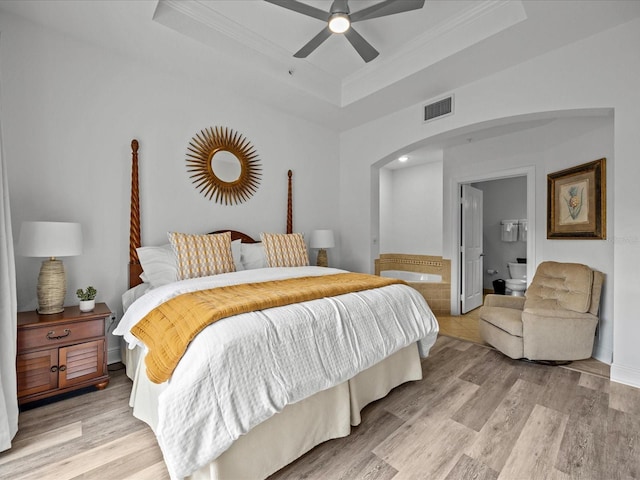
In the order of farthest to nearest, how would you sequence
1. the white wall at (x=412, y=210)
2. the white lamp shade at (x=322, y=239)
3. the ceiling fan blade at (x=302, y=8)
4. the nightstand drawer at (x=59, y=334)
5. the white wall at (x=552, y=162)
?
the white wall at (x=412, y=210) → the white lamp shade at (x=322, y=239) → the white wall at (x=552, y=162) → the ceiling fan blade at (x=302, y=8) → the nightstand drawer at (x=59, y=334)

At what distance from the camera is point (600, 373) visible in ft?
8.42

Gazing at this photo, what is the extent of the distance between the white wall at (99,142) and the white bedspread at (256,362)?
99 cm

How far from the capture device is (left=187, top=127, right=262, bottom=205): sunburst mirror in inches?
128

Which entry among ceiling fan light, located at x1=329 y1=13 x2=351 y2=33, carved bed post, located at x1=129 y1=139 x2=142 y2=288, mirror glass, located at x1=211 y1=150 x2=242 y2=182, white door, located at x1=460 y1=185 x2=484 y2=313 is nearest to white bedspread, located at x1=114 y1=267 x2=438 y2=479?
carved bed post, located at x1=129 y1=139 x2=142 y2=288

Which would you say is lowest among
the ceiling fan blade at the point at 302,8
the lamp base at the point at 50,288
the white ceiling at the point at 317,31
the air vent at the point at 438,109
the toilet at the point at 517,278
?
the toilet at the point at 517,278

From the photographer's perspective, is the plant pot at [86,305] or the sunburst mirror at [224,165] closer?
the plant pot at [86,305]

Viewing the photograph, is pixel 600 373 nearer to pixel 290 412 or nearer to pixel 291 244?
pixel 290 412

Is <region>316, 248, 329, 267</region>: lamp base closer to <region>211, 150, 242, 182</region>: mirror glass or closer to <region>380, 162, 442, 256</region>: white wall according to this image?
<region>211, 150, 242, 182</region>: mirror glass

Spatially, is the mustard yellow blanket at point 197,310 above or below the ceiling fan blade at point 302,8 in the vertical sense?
below

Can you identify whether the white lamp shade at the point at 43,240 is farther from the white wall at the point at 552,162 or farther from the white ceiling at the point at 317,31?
the white wall at the point at 552,162

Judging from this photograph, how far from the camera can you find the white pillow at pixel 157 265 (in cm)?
256

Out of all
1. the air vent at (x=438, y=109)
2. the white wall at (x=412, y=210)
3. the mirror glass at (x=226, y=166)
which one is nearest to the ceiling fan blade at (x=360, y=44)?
the air vent at (x=438, y=109)

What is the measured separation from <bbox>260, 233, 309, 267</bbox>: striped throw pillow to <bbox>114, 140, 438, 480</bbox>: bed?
0.92 m

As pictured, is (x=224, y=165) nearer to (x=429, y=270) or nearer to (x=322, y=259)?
(x=322, y=259)
